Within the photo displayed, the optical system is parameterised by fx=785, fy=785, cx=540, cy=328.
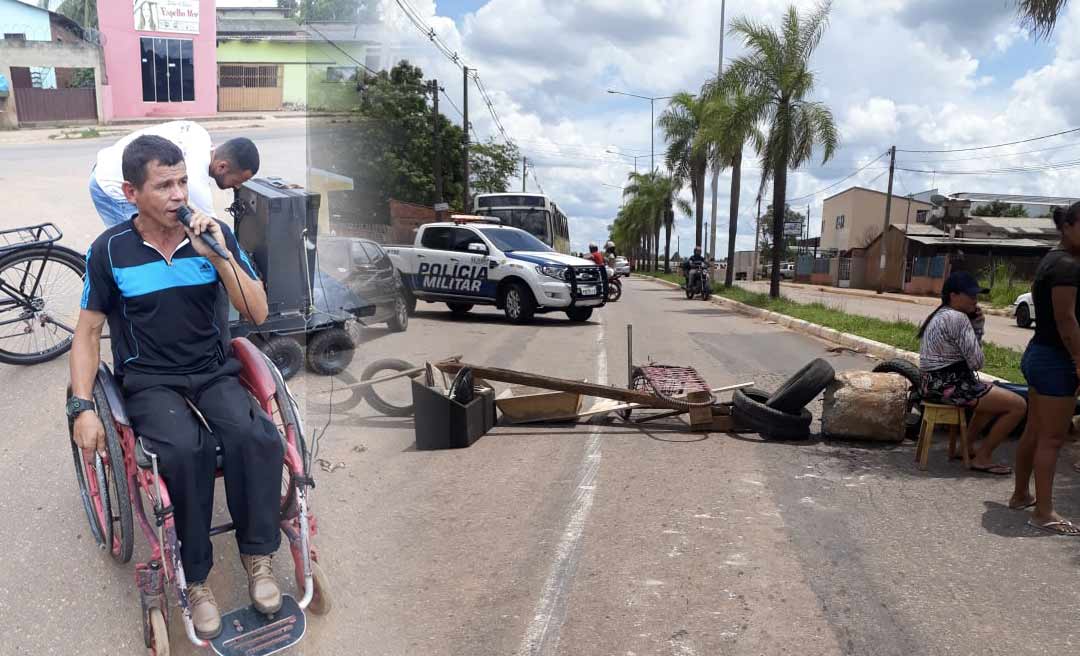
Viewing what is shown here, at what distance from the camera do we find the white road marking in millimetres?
3135

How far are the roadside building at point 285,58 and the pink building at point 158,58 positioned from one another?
0.41 ft

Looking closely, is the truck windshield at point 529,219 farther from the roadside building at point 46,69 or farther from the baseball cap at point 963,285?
the baseball cap at point 963,285

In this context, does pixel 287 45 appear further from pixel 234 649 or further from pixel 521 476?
pixel 234 649

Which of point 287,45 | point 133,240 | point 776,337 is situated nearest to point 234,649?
point 133,240

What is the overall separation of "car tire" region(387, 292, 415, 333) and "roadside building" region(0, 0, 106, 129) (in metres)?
5.26

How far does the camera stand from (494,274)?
595 inches

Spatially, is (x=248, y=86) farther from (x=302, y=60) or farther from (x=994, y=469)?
(x=994, y=469)

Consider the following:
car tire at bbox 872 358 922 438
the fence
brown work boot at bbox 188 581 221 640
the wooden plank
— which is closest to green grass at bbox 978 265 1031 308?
car tire at bbox 872 358 922 438

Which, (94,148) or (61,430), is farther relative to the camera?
(94,148)

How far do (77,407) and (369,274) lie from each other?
695cm

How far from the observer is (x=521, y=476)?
17.6ft

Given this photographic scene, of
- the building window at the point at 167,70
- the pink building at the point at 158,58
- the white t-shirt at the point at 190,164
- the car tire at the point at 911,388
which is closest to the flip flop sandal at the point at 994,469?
the car tire at the point at 911,388


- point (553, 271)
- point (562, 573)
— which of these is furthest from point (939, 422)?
point (553, 271)

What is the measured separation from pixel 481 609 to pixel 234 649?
102cm
